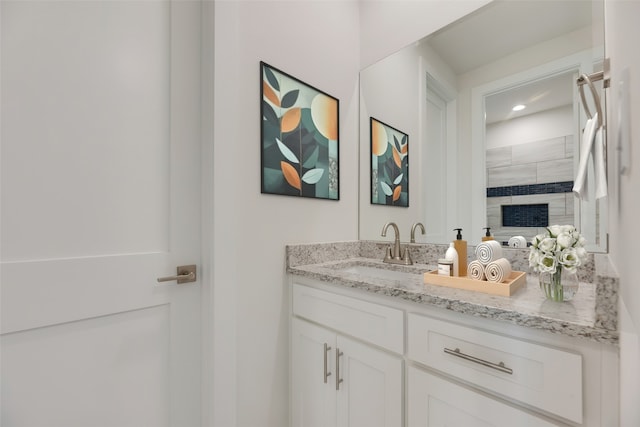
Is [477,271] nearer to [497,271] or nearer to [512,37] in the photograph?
[497,271]

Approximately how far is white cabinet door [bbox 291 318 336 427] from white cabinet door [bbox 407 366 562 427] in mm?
354

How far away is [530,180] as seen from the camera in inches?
46.6

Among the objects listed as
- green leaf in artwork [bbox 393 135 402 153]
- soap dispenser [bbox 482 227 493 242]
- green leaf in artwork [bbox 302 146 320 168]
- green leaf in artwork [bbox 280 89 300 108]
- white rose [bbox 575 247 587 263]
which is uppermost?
green leaf in artwork [bbox 280 89 300 108]

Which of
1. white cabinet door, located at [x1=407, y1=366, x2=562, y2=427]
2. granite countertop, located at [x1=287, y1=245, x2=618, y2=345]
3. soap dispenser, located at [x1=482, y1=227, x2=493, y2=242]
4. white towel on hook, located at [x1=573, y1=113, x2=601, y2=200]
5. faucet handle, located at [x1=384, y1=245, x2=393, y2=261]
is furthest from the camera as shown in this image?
faucet handle, located at [x1=384, y1=245, x2=393, y2=261]

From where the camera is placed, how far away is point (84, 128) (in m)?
0.93

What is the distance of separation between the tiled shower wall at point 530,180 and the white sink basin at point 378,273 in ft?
1.44

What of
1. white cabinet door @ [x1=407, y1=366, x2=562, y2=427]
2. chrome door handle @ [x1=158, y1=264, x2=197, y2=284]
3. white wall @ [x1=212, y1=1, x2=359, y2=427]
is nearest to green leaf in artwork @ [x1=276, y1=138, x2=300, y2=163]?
white wall @ [x1=212, y1=1, x2=359, y2=427]

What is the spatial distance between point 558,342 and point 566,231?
1.09ft

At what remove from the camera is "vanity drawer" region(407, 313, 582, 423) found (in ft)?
2.10

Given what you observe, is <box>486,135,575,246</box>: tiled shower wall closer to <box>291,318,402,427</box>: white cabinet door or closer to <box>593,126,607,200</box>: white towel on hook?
<box>593,126,607,200</box>: white towel on hook

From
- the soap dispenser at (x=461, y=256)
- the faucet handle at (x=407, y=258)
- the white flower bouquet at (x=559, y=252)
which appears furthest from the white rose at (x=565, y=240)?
the faucet handle at (x=407, y=258)

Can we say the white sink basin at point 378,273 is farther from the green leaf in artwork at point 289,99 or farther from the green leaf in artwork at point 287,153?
the green leaf in artwork at point 289,99

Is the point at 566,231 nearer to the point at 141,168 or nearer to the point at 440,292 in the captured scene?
the point at 440,292

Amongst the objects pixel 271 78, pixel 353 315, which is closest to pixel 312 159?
pixel 271 78
